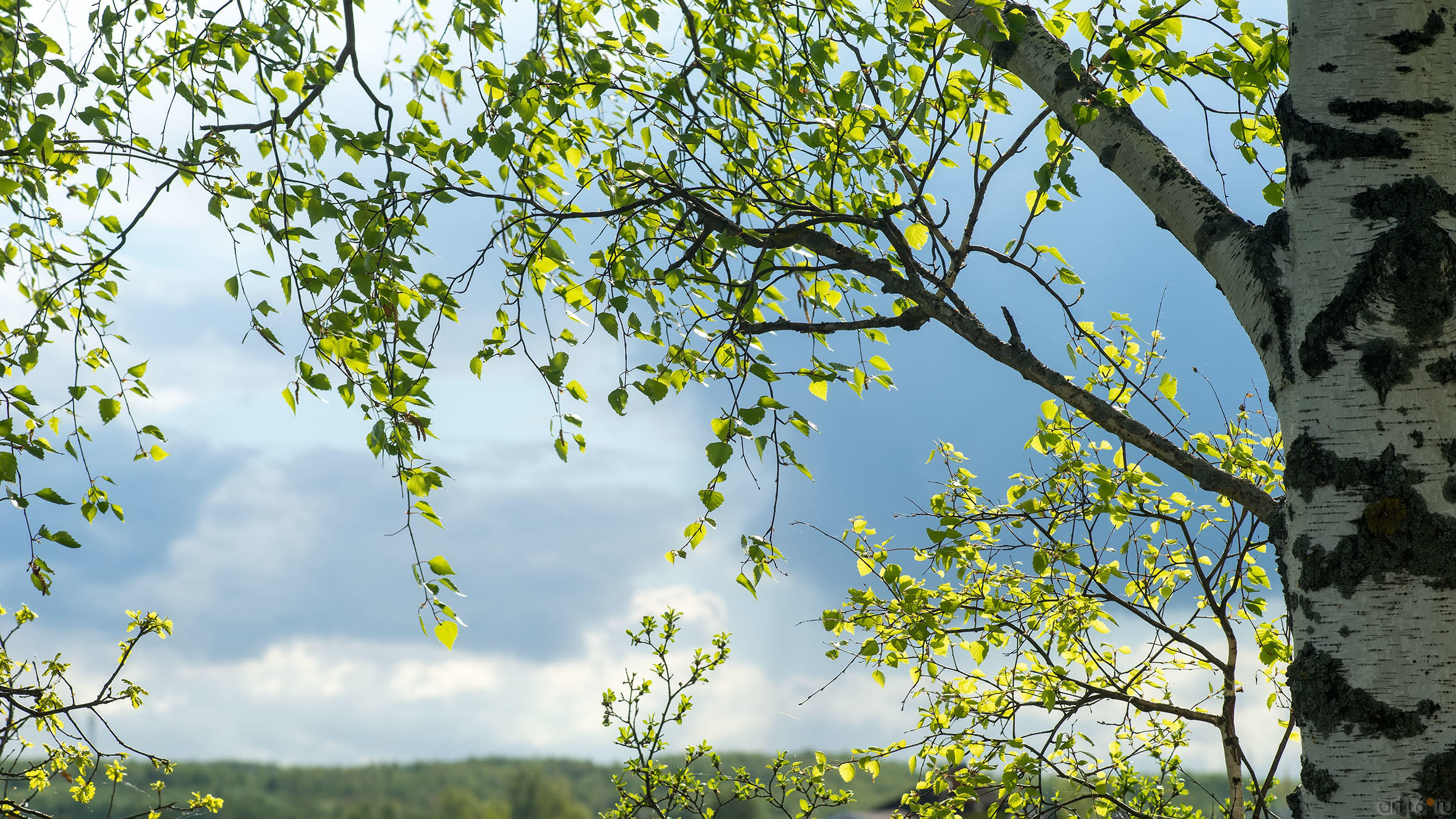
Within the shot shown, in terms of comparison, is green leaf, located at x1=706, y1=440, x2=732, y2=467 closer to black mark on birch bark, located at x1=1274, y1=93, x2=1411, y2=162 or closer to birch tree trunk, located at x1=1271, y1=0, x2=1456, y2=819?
birch tree trunk, located at x1=1271, y1=0, x2=1456, y2=819

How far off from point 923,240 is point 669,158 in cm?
103

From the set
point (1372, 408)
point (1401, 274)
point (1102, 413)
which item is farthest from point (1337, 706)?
point (1102, 413)

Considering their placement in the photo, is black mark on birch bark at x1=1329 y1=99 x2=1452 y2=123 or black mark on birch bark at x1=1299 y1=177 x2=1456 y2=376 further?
black mark on birch bark at x1=1329 y1=99 x2=1452 y2=123

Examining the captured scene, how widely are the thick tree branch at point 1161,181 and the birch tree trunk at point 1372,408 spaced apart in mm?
66

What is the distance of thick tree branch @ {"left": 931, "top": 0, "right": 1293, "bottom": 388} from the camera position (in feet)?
6.63

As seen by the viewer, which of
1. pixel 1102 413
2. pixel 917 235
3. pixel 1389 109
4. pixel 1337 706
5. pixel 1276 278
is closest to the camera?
pixel 1337 706

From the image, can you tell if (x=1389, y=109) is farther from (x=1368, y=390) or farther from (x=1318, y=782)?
(x=1318, y=782)

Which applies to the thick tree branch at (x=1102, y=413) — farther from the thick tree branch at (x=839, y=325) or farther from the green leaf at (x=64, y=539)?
the green leaf at (x=64, y=539)

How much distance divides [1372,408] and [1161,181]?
0.94 meters

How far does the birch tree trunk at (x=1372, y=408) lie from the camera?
1615mm

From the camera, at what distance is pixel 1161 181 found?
94.6 inches

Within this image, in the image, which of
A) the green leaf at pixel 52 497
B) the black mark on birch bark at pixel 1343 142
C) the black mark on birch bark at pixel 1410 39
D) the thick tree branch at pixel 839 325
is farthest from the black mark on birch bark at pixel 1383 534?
the green leaf at pixel 52 497

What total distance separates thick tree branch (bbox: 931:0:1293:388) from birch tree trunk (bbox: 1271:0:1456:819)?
2.6 inches

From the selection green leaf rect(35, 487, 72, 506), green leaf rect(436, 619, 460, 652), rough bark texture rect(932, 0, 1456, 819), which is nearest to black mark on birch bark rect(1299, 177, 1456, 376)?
rough bark texture rect(932, 0, 1456, 819)
